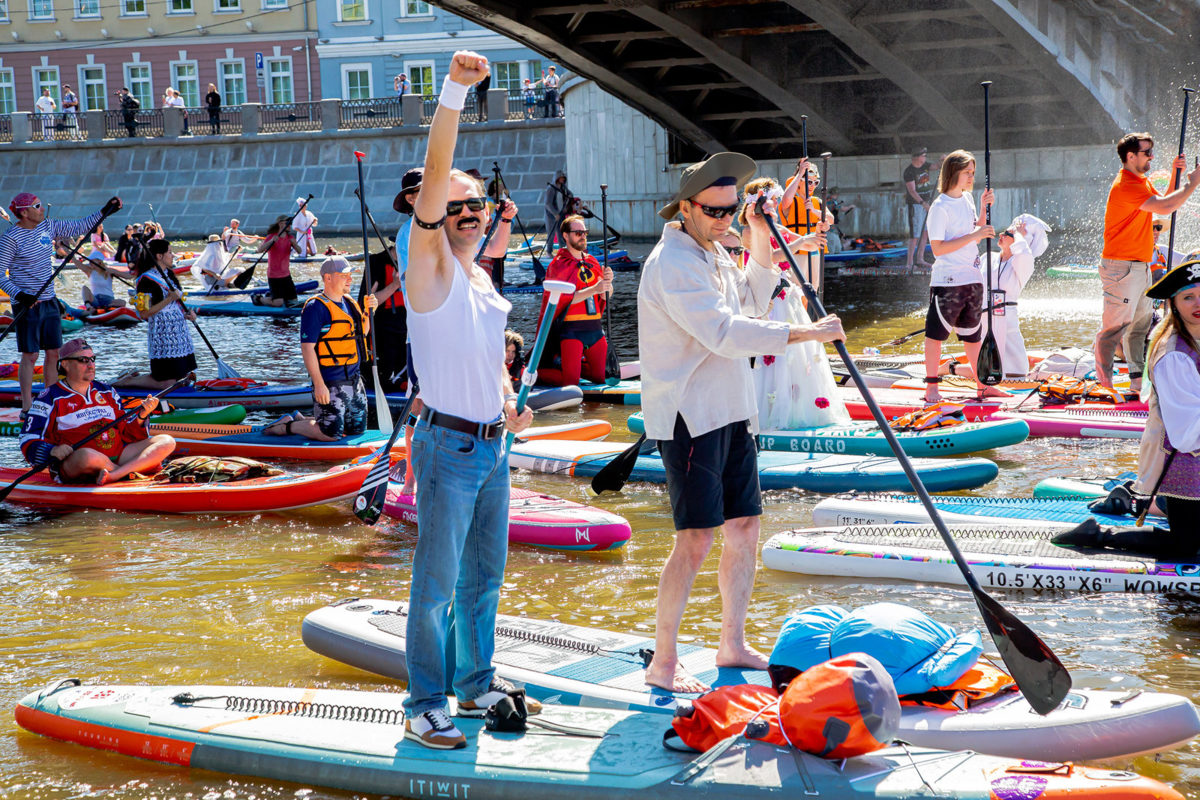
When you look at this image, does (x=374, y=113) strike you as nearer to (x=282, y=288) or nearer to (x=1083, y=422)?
(x=282, y=288)

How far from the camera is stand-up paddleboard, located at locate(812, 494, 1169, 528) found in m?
6.20

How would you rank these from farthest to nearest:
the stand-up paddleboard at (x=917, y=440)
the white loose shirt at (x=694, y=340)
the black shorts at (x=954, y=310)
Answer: the black shorts at (x=954, y=310) → the stand-up paddleboard at (x=917, y=440) → the white loose shirt at (x=694, y=340)

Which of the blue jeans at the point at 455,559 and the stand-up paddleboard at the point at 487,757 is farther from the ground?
the blue jeans at the point at 455,559

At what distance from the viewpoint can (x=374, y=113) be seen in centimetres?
3906

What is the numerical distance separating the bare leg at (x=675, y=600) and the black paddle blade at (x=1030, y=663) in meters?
0.96

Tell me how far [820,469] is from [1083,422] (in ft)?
8.01

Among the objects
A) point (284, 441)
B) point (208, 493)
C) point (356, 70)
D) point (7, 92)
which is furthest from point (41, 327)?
point (7, 92)

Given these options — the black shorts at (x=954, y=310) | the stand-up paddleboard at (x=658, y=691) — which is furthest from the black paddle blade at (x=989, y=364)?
the stand-up paddleboard at (x=658, y=691)

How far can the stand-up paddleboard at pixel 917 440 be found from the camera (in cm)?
823

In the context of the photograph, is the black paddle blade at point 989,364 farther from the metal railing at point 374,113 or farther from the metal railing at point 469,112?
the metal railing at point 374,113

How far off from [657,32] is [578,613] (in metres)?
16.6

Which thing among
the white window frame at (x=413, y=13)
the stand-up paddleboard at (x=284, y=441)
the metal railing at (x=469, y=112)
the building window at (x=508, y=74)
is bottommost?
the stand-up paddleboard at (x=284, y=441)

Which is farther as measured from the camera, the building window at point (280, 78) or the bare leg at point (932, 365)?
the building window at point (280, 78)

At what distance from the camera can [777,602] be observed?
5805 millimetres
